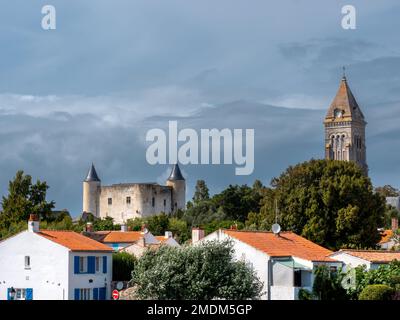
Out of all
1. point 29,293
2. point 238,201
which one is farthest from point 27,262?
point 238,201

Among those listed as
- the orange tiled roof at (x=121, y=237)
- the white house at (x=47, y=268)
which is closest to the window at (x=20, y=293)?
the white house at (x=47, y=268)

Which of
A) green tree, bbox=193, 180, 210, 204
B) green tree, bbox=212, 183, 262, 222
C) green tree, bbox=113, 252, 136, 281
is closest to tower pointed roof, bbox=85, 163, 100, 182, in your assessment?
green tree, bbox=193, 180, 210, 204

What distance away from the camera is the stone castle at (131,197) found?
152 metres

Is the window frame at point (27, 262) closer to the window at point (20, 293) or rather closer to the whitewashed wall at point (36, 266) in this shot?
the whitewashed wall at point (36, 266)

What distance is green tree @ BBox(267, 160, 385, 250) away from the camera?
70.2 m

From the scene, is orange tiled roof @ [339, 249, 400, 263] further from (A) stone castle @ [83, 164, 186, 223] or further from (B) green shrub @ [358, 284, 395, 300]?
(A) stone castle @ [83, 164, 186, 223]

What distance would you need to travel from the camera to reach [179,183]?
532 ft

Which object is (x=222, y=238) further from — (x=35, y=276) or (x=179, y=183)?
(x=179, y=183)

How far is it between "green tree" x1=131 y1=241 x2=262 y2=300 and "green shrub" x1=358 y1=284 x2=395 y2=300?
212 inches

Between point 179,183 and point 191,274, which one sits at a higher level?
point 179,183

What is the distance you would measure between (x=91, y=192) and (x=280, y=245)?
113755mm

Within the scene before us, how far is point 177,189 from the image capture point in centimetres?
16162
